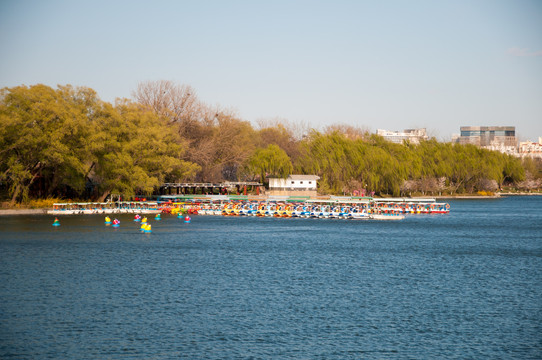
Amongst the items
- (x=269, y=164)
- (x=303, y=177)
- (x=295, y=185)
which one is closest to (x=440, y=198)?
(x=303, y=177)

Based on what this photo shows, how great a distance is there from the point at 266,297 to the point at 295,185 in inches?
2913

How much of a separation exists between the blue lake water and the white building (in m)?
48.2

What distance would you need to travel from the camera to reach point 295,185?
103000mm

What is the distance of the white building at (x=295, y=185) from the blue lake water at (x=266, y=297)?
158 ft

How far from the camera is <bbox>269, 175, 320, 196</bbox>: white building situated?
337 ft

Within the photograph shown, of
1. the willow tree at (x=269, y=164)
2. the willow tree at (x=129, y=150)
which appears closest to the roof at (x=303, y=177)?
the willow tree at (x=269, y=164)

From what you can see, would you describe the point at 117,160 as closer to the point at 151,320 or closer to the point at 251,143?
the point at 251,143

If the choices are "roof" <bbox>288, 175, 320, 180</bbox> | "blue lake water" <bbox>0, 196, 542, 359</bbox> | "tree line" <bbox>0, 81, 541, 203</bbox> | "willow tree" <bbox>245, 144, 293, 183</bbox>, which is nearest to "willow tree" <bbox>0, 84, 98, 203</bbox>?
"tree line" <bbox>0, 81, 541, 203</bbox>

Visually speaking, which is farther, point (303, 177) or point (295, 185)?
point (303, 177)

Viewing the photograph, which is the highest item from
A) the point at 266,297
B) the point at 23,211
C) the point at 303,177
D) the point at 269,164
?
the point at 269,164

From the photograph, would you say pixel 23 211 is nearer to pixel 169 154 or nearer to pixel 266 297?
pixel 169 154

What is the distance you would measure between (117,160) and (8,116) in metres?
13.1

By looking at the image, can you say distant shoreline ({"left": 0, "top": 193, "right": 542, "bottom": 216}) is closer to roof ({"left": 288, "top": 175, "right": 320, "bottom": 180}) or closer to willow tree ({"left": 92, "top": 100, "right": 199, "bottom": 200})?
willow tree ({"left": 92, "top": 100, "right": 199, "bottom": 200})

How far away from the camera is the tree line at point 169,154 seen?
225ft
